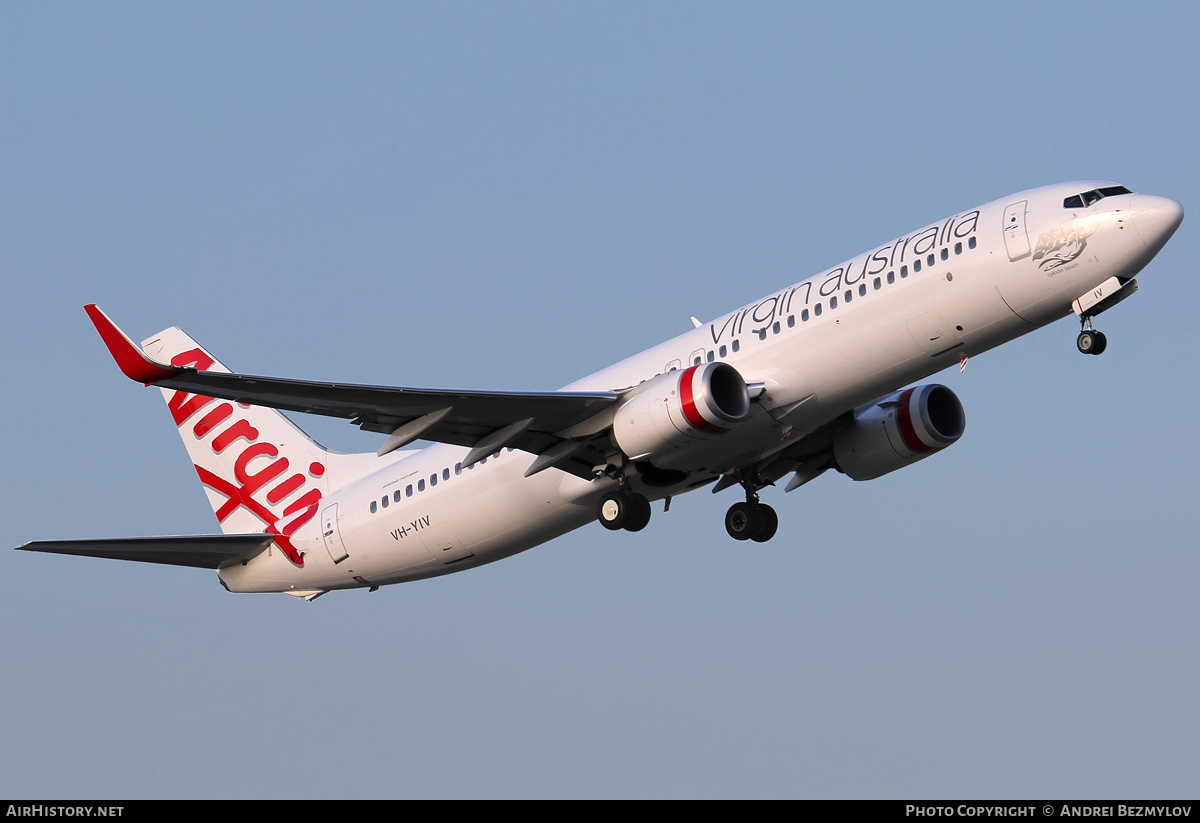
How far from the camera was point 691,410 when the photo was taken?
30.2 metres

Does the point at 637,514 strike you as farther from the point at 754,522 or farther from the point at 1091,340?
the point at 1091,340

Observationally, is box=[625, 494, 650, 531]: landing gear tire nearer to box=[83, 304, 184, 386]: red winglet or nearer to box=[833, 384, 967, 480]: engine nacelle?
box=[833, 384, 967, 480]: engine nacelle

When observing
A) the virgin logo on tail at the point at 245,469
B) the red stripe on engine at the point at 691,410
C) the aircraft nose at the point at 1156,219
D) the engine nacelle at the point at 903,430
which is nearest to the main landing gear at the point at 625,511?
the red stripe on engine at the point at 691,410

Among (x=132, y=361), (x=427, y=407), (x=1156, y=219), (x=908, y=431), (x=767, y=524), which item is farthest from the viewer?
(x=767, y=524)

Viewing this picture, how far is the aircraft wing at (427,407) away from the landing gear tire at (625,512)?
36.5 inches

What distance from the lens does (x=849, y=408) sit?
1241 inches

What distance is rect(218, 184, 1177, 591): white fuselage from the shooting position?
29453 millimetres

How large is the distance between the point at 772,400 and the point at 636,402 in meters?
2.75

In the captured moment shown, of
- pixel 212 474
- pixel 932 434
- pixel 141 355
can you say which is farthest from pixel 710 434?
pixel 212 474

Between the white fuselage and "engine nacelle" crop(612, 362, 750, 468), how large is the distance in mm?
795

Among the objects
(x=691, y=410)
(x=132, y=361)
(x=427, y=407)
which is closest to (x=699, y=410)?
(x=691, y=410)

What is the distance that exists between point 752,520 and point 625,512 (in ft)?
14.9

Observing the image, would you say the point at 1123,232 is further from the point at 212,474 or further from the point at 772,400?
the point at 212,474
